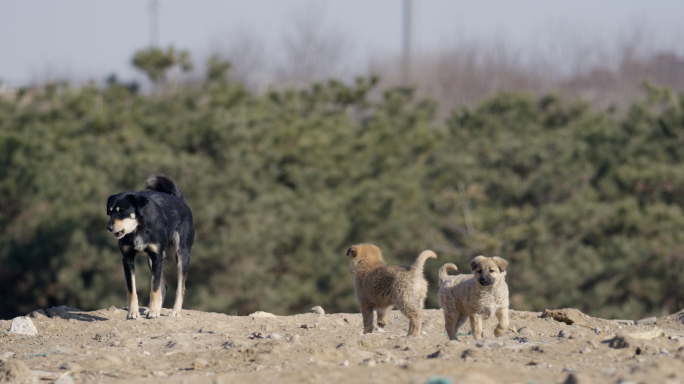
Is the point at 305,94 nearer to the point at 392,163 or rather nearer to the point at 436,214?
the point at 392,163

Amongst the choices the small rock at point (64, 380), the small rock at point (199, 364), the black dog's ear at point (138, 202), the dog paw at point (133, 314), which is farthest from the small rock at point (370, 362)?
the black dog's ear at point (138, 202)

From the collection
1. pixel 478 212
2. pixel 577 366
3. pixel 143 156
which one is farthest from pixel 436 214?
pixel 577 366

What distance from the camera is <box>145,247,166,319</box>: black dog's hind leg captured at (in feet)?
28.9

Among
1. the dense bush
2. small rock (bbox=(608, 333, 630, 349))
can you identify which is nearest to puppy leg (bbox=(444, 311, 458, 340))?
small rock (bbox=(608, 333, 630, 349))

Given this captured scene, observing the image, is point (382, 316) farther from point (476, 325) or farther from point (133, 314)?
point (133, 314)

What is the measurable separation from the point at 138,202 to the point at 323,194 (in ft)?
45.9

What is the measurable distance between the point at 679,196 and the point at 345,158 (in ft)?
32.6

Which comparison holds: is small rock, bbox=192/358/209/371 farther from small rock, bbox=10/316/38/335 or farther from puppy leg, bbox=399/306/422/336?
small rock, bbox=10/316/38/335

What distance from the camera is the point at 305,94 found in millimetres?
26188

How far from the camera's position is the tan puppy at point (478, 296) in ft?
22.5

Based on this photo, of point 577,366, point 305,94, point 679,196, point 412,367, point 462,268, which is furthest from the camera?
point 305,94

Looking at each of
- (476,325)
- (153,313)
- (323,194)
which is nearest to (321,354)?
(476,325)

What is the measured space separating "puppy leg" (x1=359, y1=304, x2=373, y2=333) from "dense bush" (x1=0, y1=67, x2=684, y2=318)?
39.3 feet

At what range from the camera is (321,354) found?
6.09 m
